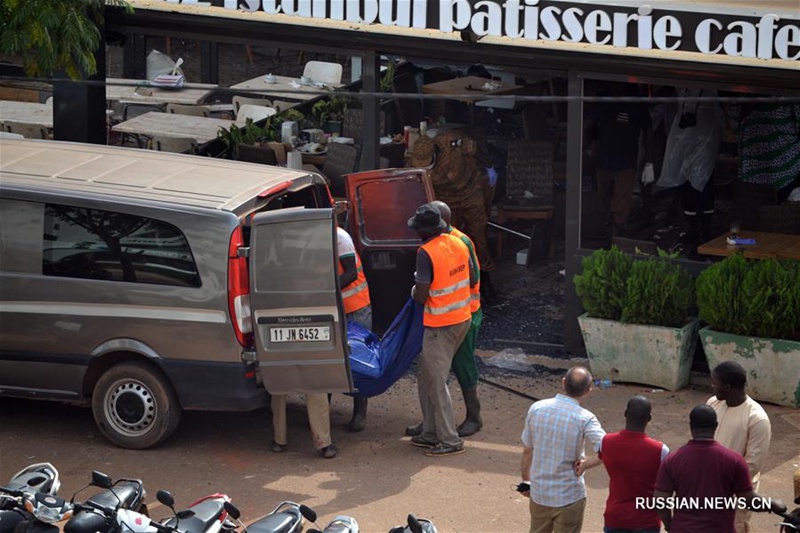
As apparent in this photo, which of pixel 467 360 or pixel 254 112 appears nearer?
pixel 467 360

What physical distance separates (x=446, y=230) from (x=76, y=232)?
2643mm

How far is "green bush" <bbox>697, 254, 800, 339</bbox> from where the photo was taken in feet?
29.9

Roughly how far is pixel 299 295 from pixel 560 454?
270 centimetres

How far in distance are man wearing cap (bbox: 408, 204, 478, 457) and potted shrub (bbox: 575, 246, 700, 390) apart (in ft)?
6.12

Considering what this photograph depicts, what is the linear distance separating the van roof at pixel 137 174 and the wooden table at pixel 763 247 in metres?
3.53

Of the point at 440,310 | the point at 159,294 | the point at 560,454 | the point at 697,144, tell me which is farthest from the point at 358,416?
the point at 697,144

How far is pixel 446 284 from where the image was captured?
323 inches

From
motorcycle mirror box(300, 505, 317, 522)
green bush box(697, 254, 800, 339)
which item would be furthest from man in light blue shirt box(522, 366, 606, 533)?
green bush box(697, 254, 800, 339)

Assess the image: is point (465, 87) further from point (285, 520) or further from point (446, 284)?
point (285, 520)

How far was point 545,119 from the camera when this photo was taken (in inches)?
552

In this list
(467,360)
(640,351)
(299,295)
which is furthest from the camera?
(640,351)

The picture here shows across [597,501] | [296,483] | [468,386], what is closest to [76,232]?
[296,483]

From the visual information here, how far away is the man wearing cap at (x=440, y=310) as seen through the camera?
8164 millimetres

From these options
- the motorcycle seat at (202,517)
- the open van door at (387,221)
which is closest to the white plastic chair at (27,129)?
the open van door at (387,221)
